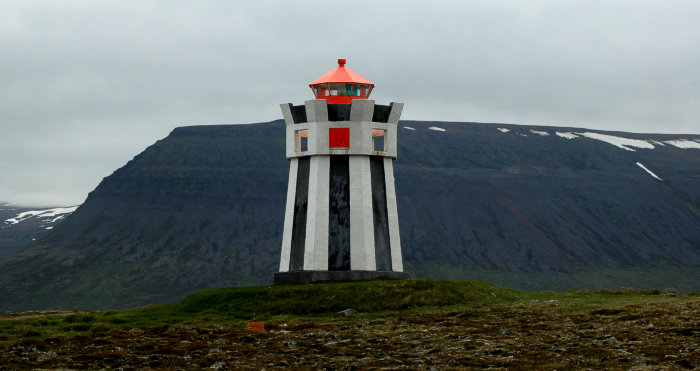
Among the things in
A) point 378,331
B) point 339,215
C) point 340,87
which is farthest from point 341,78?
point 378,331

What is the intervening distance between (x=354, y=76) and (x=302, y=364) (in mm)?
23798

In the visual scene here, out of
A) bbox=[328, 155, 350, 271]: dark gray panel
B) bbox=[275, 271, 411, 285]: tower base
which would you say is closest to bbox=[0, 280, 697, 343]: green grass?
bbox=[275, 271, 411, 285]: tower base

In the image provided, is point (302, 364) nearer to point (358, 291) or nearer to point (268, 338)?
point (268, 338)

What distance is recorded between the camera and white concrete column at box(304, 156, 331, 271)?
49906mm

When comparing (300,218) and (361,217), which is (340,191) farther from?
(300,218)

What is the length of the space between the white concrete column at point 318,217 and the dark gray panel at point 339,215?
0.75 feet

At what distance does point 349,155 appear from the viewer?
167 ft

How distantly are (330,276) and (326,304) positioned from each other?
4753 mm

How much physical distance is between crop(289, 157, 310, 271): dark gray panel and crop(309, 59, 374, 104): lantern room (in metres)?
3.34

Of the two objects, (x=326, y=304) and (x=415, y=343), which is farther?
(x=326, y=304)

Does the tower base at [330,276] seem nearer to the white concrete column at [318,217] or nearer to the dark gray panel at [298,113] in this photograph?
the white concrete column at [318,217]

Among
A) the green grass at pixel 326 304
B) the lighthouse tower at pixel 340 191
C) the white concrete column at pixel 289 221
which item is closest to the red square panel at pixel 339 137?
the lighthouse tower at pixel 340 191

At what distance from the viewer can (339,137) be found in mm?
51125

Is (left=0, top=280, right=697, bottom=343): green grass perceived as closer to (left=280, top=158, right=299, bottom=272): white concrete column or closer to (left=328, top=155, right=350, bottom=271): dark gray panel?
(left=328, top=155, right=350, bottom=271): dark gray panel
